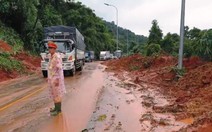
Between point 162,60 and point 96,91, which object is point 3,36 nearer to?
point 162,60

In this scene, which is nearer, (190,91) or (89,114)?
(89,114)

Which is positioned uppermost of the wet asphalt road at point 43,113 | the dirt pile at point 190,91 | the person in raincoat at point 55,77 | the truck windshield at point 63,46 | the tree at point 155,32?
the tree at point 155,32

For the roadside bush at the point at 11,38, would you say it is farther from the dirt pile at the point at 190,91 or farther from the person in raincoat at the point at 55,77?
the person in raincoat at the point at 55,77

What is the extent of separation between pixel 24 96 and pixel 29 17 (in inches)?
1175

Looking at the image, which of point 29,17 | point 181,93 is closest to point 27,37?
point 29,17

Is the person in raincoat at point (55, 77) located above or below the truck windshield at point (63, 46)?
below

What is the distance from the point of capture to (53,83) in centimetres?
1095

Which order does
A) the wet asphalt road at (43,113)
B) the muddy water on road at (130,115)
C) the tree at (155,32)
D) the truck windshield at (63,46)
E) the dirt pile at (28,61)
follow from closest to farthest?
the muddy water on road at (130,115), the wet asphalt road at (43,113), the truck windshield at (63,46), the dirt pile at (28,61), the tree at (155,32)

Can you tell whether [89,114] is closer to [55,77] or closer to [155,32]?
[55,77]

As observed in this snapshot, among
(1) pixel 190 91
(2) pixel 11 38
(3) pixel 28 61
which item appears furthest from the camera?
(2) pixel 11 38

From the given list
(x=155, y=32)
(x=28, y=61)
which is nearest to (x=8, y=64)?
(x=28, y=61)

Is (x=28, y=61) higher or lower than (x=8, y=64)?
lower

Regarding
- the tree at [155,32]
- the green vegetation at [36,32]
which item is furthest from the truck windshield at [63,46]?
the tree at [155,32]

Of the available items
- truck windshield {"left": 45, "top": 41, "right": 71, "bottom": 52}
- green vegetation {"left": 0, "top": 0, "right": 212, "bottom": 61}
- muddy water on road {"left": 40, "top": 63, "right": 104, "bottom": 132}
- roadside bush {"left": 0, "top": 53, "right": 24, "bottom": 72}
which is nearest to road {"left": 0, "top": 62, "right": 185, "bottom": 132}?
muddy water on road {"left": 40, "top": 63, "right": 104, "bottom": 132}
